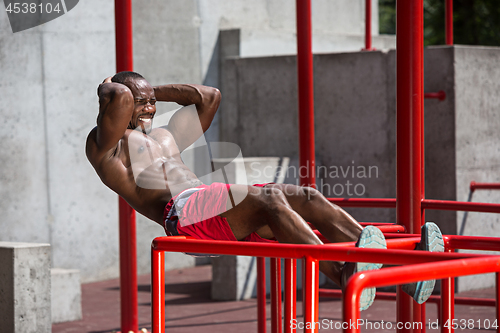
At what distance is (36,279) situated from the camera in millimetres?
4621

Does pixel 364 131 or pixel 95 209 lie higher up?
pixel 364 131

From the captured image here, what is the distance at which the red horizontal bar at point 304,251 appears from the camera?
209 cm

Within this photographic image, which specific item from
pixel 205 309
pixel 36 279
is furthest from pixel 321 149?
pixel 36 279

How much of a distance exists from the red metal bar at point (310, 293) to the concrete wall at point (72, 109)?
17.3 ft

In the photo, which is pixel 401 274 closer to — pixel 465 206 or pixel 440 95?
pixel 465 206

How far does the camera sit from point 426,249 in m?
2.56

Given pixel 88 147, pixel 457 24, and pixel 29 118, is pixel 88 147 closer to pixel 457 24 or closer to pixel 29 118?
pixel 29 118

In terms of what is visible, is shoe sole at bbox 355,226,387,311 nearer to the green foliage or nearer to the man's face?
the man's face

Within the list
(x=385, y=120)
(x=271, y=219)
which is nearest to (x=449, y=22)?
(x=385, y=120)

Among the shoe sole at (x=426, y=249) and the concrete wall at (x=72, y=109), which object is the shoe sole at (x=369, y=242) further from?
the concrete wall at (x=72, y=109)

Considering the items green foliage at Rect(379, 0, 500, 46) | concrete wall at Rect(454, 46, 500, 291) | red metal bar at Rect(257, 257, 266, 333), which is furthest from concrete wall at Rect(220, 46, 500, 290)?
green foliage at Rect(379, 0, 500, 46)

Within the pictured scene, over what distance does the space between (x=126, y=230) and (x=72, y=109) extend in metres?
3.22

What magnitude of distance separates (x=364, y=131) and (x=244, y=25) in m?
2.70

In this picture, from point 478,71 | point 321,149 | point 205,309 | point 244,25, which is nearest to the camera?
point 205,309
